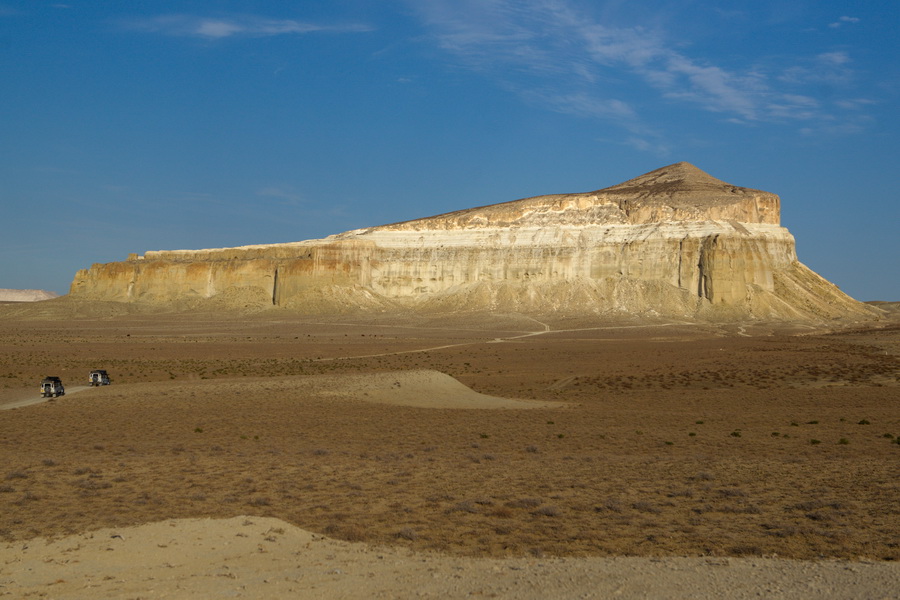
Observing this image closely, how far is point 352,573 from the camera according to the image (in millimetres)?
7508

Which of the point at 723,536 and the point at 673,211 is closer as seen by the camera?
the point at 723,536

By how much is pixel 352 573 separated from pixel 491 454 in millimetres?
7091

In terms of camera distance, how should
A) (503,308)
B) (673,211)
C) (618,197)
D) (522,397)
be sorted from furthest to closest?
1. (618,197)
2. (673,211)
3. (503,308)
4. (522,397)

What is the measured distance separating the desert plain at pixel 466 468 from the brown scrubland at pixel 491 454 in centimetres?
6

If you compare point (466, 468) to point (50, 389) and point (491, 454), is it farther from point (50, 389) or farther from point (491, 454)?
point (50, 389)

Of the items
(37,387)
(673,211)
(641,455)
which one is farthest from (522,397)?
(673,211)

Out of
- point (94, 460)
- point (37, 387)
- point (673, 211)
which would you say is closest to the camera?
point (94, 460)

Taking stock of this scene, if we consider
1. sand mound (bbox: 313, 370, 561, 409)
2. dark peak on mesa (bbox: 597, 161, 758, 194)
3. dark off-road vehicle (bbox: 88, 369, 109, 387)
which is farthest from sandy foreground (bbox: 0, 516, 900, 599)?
dark peak on mesa (bbox: 597, 161, 758, 194)

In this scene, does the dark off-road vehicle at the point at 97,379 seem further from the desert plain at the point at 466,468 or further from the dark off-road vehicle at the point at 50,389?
the dark off-road vehicle at the point at 50,389

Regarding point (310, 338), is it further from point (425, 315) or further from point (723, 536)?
point (723, 536)

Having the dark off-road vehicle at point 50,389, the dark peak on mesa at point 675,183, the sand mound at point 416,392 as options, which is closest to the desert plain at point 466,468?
the sand mound at point 416,392

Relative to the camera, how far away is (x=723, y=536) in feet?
28.8

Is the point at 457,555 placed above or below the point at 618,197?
below

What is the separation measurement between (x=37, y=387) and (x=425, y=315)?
202ft
